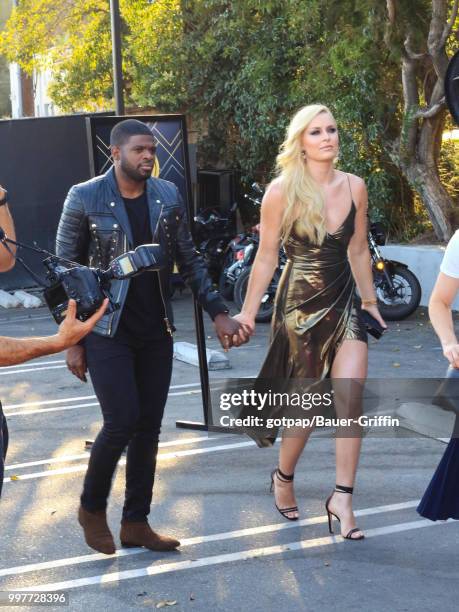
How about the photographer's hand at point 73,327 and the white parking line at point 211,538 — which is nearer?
the photographer's hand at point 73,327

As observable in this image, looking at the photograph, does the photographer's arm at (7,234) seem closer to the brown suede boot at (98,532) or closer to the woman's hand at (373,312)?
the brown suede boot at (98,532)

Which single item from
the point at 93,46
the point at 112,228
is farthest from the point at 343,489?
the point at 93,46

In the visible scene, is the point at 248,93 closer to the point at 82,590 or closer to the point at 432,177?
the point at 432,177

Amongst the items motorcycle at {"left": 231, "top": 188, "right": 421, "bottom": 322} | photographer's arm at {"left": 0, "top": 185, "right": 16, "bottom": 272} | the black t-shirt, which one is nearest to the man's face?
the black t-shirt

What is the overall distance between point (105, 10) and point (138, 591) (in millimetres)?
20528

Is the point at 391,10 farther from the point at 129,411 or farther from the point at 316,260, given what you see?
the point at 129,411

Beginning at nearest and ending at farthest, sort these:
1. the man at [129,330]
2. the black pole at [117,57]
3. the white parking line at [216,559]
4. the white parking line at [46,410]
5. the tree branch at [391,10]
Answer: the white parking line at [216,559] < the man at [129,330] < the white parking line at [46,410] < the black pole at [117,57] < the tree branch at [391,10]

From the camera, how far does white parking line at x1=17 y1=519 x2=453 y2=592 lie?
16.1 feet

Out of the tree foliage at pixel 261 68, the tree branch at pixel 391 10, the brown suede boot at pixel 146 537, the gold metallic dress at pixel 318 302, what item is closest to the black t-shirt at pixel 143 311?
the gold metallic dress at pixel 318 302

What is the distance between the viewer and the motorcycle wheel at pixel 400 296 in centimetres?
1292

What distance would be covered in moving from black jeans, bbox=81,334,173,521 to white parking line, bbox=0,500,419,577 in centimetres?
22

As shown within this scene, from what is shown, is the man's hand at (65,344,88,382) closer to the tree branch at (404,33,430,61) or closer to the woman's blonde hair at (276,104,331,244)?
the woman's blonde hair at (276,104,331,244)

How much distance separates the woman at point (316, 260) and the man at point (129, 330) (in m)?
0.47

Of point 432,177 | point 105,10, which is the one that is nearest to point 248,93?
point 432,177
